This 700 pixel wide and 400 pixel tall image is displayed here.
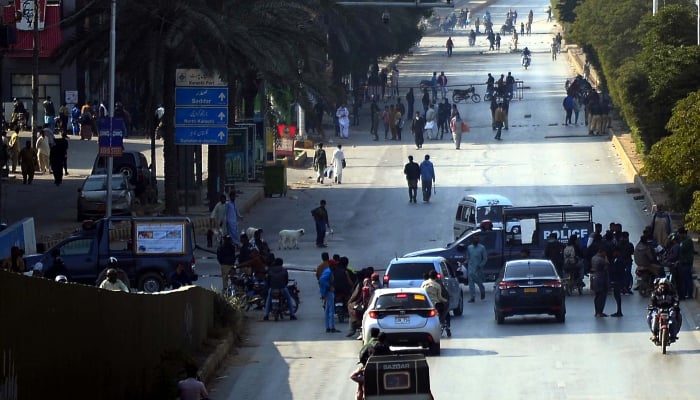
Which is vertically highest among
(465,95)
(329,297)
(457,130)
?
Answer: (465,95)

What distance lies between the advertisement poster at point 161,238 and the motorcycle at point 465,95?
160 feet

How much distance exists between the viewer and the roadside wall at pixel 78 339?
1296 centimetres

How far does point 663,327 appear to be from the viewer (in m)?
25.2

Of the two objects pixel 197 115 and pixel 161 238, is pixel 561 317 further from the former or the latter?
pixel 197 115

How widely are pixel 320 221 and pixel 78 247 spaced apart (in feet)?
31.5

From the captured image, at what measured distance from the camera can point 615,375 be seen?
23328 mm

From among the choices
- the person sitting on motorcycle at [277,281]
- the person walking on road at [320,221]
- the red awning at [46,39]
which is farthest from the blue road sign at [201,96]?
the red awning at [46,39]

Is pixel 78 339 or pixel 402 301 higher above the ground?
pixel 78 339

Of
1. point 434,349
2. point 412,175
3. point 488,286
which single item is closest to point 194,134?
point 412,175

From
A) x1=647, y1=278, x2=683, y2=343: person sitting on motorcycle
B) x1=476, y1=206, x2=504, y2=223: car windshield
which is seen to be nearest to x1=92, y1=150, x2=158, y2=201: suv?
x1=476, y1=206, x2=504, y2=223: car windshield

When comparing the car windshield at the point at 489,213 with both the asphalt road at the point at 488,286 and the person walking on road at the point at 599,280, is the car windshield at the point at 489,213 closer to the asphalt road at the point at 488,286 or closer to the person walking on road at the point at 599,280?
the asphalt road at the point at 488,286

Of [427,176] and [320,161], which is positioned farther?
[320,161]

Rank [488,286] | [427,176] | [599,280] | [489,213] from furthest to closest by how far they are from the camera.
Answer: [427,176] → [489,213] → [488,286] → [599,280]

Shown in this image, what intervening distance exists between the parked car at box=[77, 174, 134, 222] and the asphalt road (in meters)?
3.65
